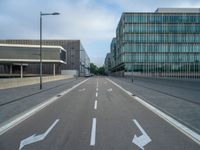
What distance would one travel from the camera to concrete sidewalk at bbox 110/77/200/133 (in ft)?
30.7

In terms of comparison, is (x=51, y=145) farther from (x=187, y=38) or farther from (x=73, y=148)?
(x=187, y=38)

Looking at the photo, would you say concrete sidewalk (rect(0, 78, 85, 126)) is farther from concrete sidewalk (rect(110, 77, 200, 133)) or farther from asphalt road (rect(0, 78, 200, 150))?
concrete sidewalk (rect(110, 77, 200, 133))

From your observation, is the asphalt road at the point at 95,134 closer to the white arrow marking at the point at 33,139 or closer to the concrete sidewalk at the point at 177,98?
the white arrow marking at the point at 33,139

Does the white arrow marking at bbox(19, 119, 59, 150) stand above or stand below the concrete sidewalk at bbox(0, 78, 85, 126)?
below

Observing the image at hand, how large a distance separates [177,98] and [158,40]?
279 ft

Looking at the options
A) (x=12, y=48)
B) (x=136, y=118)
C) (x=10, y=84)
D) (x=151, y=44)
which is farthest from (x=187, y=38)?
(x=136, y=118)

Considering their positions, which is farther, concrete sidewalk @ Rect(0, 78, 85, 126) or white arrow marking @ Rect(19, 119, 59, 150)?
concrete sidewalk @ Rect(0, 78, 85, 126)

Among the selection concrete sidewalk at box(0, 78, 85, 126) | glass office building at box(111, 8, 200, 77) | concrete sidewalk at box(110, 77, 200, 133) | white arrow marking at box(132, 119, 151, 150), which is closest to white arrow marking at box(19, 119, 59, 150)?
white arrow marking at box(132, 119, 151, 150)

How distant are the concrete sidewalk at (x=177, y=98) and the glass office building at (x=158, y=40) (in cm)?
5866

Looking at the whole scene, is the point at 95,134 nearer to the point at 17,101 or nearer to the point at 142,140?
the point at 142,140

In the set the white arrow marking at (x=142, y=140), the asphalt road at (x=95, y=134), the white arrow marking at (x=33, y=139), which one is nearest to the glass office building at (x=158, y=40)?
the asphalt road at (x=95, y=134)

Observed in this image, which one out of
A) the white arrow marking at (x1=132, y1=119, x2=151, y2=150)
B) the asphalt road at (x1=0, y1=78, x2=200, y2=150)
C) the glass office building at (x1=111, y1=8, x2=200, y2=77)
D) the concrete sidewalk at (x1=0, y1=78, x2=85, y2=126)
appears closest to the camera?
the asphalt road at (x1=0, y1=78, x2=200, y2=150)

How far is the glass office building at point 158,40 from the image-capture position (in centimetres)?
9656

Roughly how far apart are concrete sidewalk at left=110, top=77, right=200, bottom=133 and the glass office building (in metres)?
58.7
